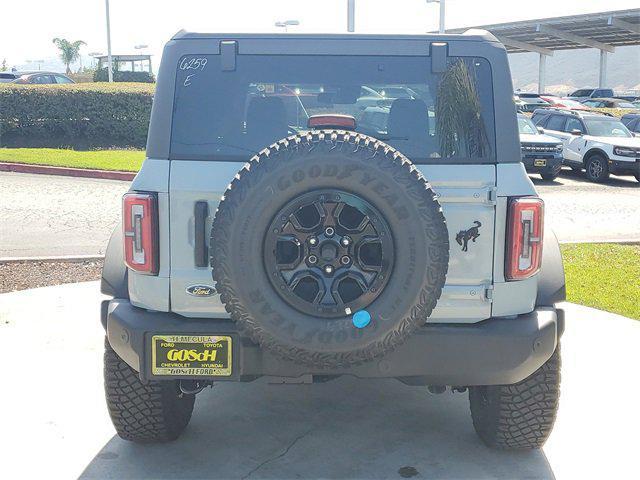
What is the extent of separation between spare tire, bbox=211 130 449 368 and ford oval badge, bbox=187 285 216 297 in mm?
317

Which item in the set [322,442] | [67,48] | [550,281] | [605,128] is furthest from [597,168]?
[67,48]

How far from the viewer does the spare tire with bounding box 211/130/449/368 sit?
3082mm

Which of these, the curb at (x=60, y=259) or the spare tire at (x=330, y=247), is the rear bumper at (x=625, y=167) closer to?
the curb at (x=60, y=259)

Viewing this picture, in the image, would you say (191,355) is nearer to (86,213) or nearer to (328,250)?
(328,250)

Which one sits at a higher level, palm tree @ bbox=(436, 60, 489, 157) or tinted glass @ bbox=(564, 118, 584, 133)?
palm tree @ bbox=(436, 60, 489, 157)

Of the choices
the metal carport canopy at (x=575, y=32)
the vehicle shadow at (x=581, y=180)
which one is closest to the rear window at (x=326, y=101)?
the vehicle shadow at (x=581, y=180)

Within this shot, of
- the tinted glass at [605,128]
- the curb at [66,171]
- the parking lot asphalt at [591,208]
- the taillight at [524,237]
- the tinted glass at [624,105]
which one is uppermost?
the taillight at [524,237]

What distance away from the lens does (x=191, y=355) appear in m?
3.40

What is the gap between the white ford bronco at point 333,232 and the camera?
10.2 feet

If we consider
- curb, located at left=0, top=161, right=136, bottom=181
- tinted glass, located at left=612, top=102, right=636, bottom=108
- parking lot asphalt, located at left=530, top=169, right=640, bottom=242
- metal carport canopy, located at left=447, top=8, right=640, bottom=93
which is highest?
metal carport canopy, located at left=447, top=8, right=640, bottom=93

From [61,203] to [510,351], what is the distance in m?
9.68

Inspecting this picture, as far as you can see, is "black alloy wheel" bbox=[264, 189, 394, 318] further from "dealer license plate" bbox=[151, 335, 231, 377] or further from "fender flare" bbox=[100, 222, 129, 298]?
"fender flare" bbox=[100, 222, 129, 298]

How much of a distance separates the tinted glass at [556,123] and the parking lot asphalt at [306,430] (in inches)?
584

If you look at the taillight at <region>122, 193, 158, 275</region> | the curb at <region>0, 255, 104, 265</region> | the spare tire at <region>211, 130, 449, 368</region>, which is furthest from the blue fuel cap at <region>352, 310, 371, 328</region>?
the curb at <region>0, 255, 104, 265</region>
